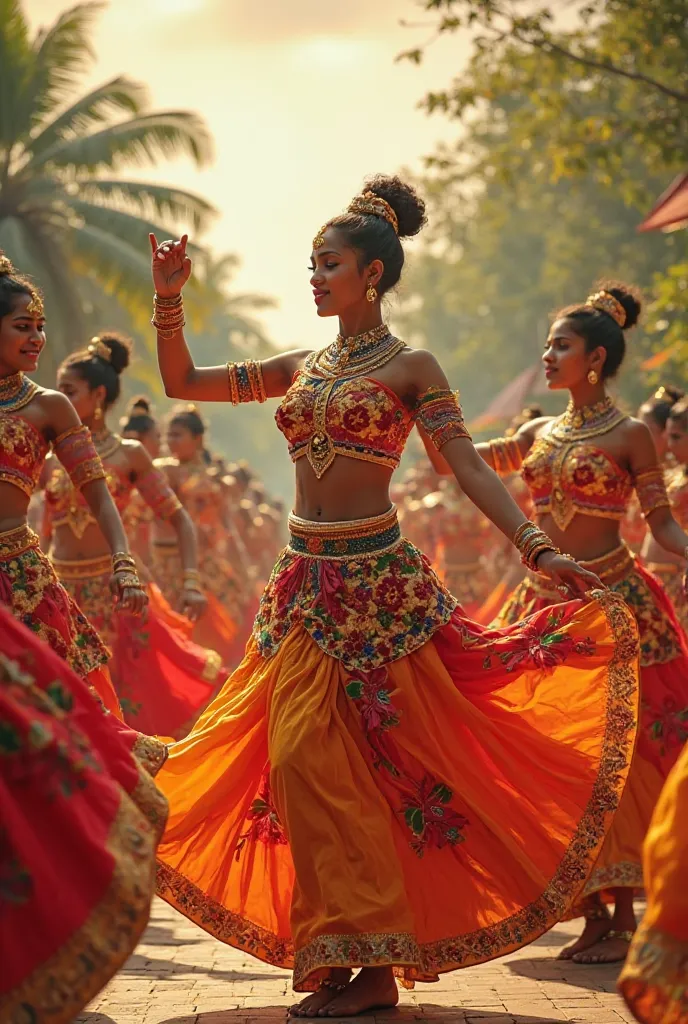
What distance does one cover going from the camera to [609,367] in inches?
249

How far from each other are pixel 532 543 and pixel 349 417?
0.70 meters

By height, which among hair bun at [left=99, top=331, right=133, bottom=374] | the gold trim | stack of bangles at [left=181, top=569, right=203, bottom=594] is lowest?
the gold trim

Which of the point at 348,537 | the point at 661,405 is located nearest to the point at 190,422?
the point at 661,405

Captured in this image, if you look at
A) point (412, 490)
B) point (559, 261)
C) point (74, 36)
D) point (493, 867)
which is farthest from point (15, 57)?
point (493, 867)

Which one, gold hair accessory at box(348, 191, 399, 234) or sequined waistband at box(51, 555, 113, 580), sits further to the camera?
sequined waistband at box(51, 555, 113, 580)

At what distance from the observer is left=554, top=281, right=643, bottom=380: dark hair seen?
6273mm

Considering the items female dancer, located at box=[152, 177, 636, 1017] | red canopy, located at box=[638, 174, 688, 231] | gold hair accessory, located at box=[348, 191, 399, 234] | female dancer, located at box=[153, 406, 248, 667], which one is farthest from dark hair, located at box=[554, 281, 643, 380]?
red canopy, located at box=[638, 174, 688, 231]

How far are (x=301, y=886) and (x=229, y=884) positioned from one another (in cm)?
37

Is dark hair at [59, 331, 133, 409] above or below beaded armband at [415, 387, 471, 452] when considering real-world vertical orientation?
above

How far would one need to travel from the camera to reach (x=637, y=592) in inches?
239

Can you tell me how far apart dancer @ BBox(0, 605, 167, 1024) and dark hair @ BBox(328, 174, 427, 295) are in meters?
2.24

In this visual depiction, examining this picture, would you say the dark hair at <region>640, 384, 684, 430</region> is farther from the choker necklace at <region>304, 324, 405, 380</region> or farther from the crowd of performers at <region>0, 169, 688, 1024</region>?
the choker necklace at <region>304, 324, 405, 380</region>

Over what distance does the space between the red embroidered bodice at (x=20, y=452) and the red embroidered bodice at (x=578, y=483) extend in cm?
208

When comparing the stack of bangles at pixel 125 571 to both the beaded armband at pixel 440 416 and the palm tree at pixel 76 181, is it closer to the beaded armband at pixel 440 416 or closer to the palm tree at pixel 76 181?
the beaded armband at pixel 440 416
